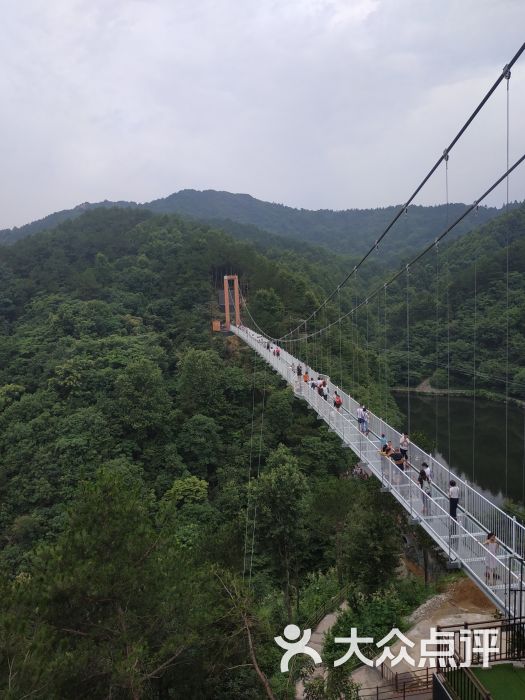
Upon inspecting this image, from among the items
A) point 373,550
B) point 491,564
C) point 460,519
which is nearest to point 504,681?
point 491,564

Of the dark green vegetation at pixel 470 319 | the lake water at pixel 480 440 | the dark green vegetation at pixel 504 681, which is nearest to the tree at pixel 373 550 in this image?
the dark green vegetation at pixel 504 681

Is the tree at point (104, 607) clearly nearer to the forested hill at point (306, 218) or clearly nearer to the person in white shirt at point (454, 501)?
the person in white shirt at point (454, 501)

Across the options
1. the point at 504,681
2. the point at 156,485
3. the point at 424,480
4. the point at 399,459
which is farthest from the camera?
the point at 156,485

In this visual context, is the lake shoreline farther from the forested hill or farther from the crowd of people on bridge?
the forested hill

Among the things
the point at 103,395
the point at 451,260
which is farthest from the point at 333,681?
the point at 451,260

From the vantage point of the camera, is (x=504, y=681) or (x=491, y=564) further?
(x=491, y=564)

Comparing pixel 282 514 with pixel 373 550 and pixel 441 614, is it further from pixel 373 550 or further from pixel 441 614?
pixel 441 614

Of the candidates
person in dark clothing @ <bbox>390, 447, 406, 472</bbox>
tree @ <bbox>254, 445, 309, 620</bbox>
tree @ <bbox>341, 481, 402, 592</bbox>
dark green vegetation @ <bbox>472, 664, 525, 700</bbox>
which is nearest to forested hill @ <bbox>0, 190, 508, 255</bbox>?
tree @ <bbox>254, 445, 309, 620</bbox>
